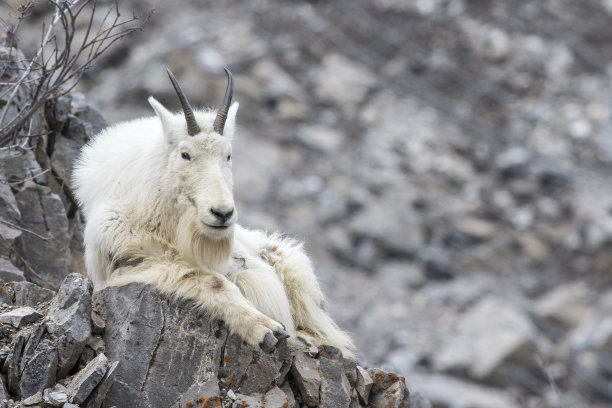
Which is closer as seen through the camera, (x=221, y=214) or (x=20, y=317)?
(x=20, y=317)

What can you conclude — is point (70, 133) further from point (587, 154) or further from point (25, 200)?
point (587, 154)

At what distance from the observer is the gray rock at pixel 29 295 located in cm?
566

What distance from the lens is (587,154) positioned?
907 inches

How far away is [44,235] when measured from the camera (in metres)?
7.12

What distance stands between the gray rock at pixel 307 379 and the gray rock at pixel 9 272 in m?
2.42

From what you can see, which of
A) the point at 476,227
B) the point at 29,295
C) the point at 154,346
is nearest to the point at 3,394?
the point at 154,346

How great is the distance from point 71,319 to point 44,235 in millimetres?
2222

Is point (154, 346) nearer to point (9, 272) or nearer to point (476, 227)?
point (9, 272)

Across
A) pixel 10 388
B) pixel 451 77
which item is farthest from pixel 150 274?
pixel 451 77

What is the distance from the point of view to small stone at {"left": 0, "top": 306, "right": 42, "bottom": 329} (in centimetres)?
515

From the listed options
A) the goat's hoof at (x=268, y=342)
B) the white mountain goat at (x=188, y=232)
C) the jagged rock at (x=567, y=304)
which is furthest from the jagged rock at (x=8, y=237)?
the jagged rock at (x=567, y=304)

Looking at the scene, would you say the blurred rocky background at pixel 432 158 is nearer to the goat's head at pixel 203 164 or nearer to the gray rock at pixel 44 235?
the gray rock at pixel 44 235

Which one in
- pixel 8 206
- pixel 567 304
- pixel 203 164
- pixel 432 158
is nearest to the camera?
pixel 203 164

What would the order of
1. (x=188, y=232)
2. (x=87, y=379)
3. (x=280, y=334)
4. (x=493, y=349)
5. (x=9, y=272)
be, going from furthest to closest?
(x=493, y=349)
(x=9, y=272)
(x=188, y=232)
(x=280, y=334)
(x=87, y=379)
